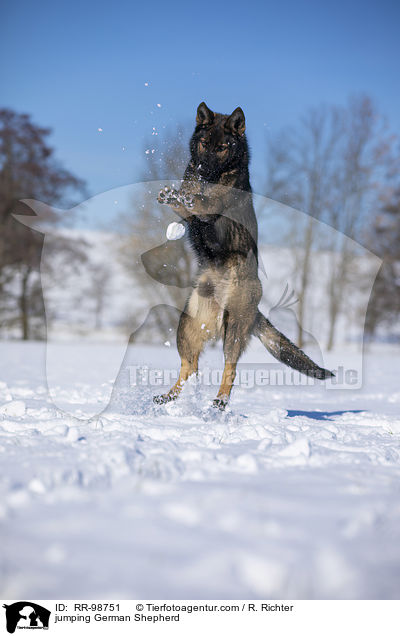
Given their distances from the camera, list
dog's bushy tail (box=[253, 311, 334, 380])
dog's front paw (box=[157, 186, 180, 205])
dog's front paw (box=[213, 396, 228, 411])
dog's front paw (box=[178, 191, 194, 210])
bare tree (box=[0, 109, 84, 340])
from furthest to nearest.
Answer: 1. bare tree (box=[0, 109, 84, 340])
2. dog's bushy tail (box=[253, 311, 334, 380])
3. dog's front paw (box=[178, 191, 194, 210])
4. dog's front paw (box=[157, 186, 180, 205])
5. dog's front paw (box=[213, 396, 228, 411])

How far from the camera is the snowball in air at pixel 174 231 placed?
319 cm

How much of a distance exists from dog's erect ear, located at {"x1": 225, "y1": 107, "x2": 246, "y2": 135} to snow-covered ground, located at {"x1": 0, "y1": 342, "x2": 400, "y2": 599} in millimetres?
2452

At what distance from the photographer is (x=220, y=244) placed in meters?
3.37

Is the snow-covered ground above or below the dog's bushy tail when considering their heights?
below

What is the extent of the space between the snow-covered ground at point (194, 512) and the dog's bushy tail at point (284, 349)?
1182mm

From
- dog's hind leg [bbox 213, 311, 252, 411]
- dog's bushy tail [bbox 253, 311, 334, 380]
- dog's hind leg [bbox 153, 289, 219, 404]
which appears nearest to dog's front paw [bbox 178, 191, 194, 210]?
dog's hind leg [bbox 153, 289, 219, 404]

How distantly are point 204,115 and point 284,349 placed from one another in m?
2.06

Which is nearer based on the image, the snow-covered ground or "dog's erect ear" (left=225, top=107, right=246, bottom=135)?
the snow-covered ground
